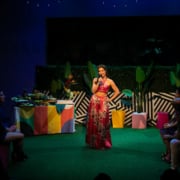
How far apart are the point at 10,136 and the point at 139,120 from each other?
376 centimetres

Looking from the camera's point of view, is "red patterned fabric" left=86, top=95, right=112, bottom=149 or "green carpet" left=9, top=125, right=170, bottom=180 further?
"red patterned fabric" left=86, top=95, right=112, bottom=149

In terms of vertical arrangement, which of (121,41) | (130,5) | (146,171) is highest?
(130,5)

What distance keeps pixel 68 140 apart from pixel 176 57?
2.99m

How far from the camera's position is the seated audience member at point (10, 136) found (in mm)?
5379

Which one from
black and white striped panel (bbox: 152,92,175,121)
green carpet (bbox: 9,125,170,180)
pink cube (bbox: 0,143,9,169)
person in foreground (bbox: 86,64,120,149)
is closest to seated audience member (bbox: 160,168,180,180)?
green carpet (bbox: 9,125,170,180)

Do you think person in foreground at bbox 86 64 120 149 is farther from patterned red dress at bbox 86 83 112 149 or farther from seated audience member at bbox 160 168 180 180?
seated audience member at bbox 160 168 180 180

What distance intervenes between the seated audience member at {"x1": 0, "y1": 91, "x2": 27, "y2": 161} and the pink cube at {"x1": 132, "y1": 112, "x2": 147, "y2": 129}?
3106 mm

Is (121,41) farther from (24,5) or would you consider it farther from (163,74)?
(24,5)

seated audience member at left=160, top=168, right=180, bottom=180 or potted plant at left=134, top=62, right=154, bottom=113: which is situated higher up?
potted plant at left=134, top=62, right=154, bottom=113

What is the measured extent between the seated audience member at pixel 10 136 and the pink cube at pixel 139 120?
10.2ft

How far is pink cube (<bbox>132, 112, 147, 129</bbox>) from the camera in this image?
886 centimetres

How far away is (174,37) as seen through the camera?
29.5 feet

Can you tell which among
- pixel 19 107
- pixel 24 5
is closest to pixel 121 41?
pixel 24 5

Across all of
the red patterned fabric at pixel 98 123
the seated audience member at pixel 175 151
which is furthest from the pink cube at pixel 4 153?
the seated audience member at pixel 175 151
